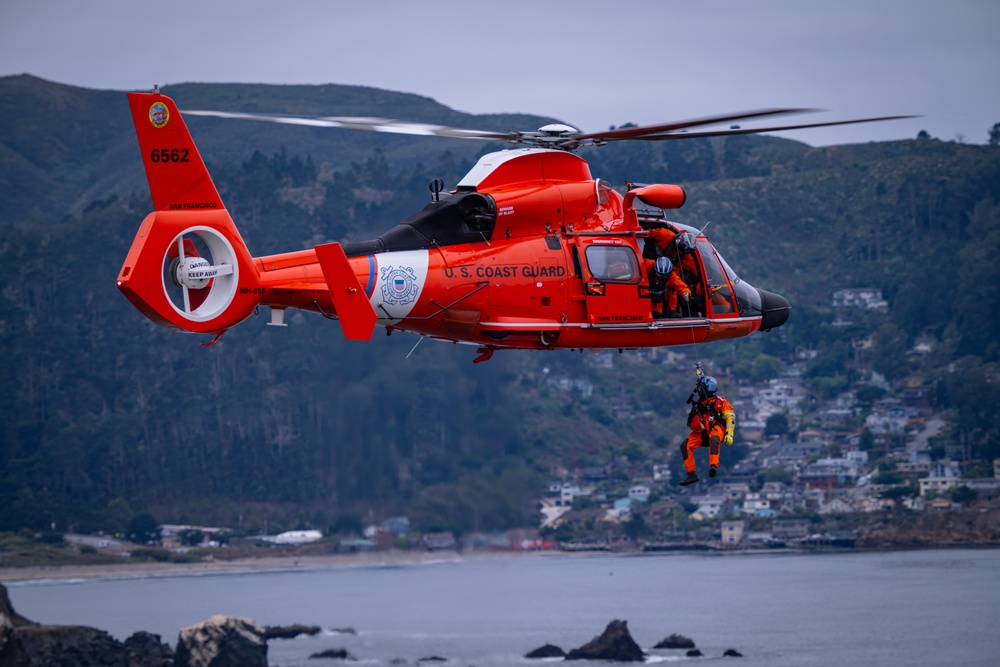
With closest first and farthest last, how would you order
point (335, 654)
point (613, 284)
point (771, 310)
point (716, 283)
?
point (613, 284) < point (716, 283) < point (771, 310) < point (335, 654)

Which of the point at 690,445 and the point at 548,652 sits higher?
the point at 690,445

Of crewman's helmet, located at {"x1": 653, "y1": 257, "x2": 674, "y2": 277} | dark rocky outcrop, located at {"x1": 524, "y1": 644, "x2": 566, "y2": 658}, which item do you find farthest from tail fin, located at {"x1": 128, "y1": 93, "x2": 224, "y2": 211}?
dark rocky outcrop, located at {"x1": 524, "y1": 644, "x2": 566, "y2": 658}

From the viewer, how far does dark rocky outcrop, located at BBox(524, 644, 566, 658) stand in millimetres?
71688

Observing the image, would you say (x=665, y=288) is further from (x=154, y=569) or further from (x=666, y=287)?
(x=154, y=569)

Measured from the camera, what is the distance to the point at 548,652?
236 ft

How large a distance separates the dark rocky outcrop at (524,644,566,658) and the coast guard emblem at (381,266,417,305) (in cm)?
5227

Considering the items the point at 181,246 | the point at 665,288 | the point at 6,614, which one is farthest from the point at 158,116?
the point at 6,614

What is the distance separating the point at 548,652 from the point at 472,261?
172ft

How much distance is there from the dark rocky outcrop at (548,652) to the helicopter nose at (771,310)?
47.3 metres

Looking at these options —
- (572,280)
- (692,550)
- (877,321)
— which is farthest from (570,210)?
(877,321)

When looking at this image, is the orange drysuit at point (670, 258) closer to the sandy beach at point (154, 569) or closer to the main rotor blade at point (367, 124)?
the main rotor blade at point (367, 124)

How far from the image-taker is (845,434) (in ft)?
523

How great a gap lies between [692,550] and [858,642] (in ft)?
201

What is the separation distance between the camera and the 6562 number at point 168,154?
19844 millimetres
